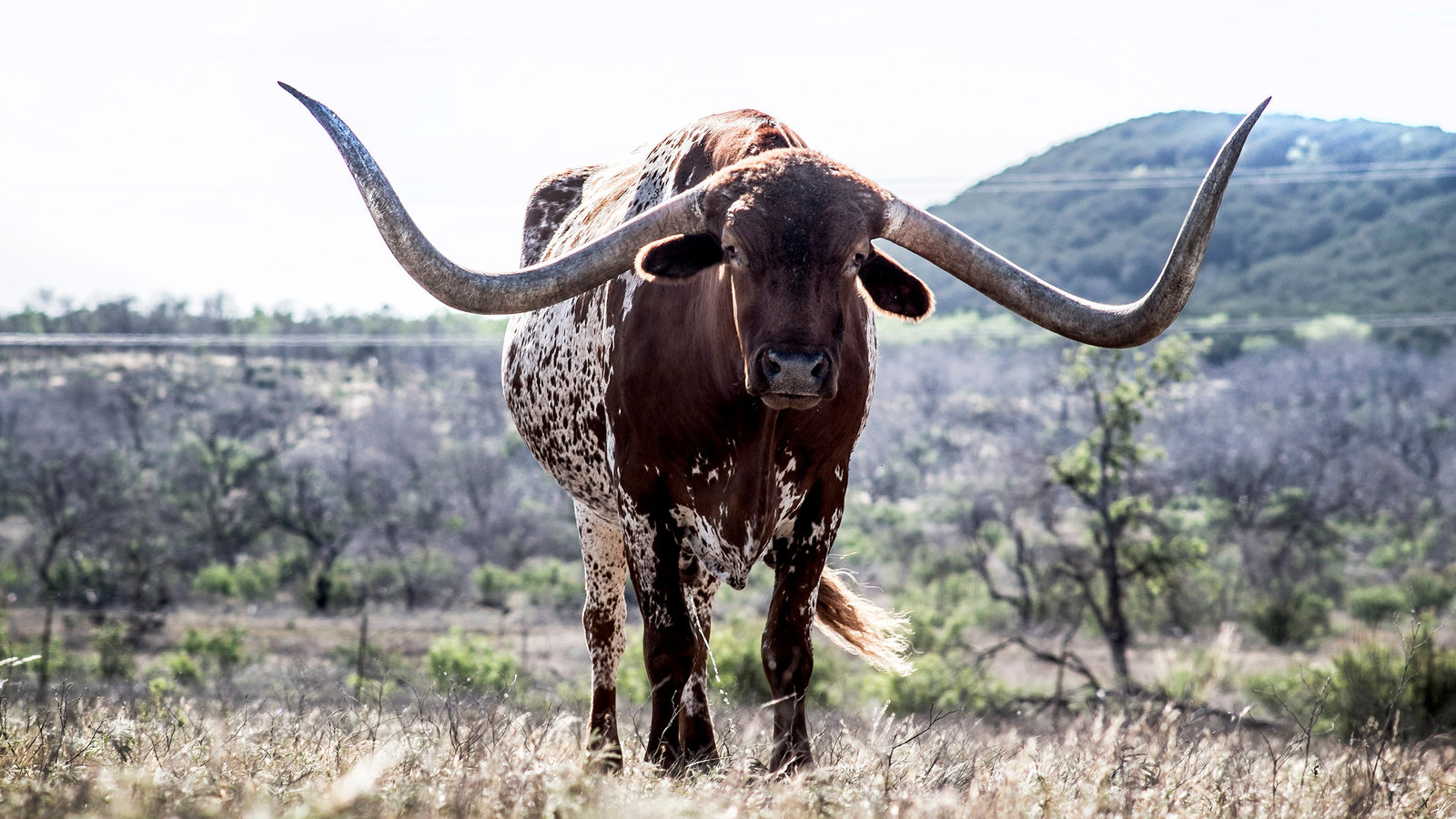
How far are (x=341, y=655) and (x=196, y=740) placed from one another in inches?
795

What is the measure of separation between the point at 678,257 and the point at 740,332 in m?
0.41

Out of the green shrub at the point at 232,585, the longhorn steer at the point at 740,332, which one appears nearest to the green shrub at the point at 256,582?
the green shrub at the point at 232,585

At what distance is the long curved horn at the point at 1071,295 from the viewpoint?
3.66m

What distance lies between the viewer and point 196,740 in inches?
150

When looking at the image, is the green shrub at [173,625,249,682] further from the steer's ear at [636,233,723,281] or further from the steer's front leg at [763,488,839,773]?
the steer's ear at [636,233,723,281]

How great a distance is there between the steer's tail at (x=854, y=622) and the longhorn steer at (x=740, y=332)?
1073 mm

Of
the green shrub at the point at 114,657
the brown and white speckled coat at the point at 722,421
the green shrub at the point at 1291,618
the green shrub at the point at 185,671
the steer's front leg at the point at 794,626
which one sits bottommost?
the green shrub at the point at 1291,618

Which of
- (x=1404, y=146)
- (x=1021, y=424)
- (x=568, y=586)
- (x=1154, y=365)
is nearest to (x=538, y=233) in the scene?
(x=1154, y=365)

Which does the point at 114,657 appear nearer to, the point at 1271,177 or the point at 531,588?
the point at 531,588

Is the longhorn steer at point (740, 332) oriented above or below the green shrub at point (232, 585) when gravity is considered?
above

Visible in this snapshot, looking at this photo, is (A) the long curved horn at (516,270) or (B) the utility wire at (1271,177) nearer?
(A) the long curved horn at (516,270)

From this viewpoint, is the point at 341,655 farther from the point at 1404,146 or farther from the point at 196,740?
the point at 1404,146

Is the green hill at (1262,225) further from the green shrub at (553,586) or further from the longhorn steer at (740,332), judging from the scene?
the longhorn steer at (740,332)

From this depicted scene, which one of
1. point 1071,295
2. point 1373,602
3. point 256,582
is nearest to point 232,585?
point 256,582
